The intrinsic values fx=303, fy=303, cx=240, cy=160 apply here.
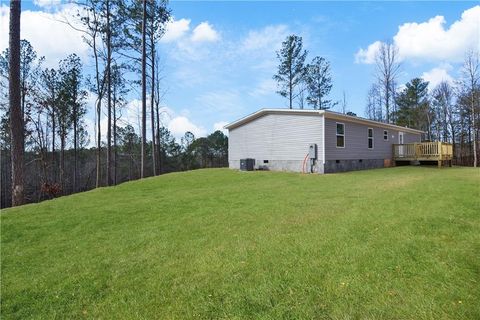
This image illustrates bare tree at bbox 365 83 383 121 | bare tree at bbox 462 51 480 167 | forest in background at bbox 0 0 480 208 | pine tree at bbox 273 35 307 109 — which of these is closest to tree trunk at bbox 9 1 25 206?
forest in background at bbox 0 0 480 208

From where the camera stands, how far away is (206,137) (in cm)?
3575

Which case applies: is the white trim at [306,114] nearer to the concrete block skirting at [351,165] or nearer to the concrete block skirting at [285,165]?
the concrete block skirting at [351,165]

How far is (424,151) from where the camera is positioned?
1902 cm

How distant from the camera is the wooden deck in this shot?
59.9 feet

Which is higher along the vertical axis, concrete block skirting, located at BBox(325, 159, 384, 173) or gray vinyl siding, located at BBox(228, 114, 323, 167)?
gray vinyl siding, located at BBox(228, 114, 323, 167)

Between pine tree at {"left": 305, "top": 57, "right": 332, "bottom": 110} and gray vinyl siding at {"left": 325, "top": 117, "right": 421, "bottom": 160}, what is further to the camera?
pine tree at {"left": 305, "top": 57, "right": 332, "bottom": 110}

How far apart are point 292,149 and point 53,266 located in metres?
13.5

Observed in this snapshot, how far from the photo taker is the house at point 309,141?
15.1 m

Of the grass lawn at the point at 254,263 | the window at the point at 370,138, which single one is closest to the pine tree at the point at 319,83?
the window at the point at 370,138

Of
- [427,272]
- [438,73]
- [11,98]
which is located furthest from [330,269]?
[438,73]

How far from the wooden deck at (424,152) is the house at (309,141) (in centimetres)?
66

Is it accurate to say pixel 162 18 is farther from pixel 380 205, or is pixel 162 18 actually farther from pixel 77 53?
pixel 380 205

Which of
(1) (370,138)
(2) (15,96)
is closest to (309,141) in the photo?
(1) (370,138)

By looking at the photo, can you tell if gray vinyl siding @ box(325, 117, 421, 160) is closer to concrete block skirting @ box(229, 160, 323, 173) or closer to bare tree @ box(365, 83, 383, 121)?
concrete block skirting @ box(229, 160, 323, 173)
